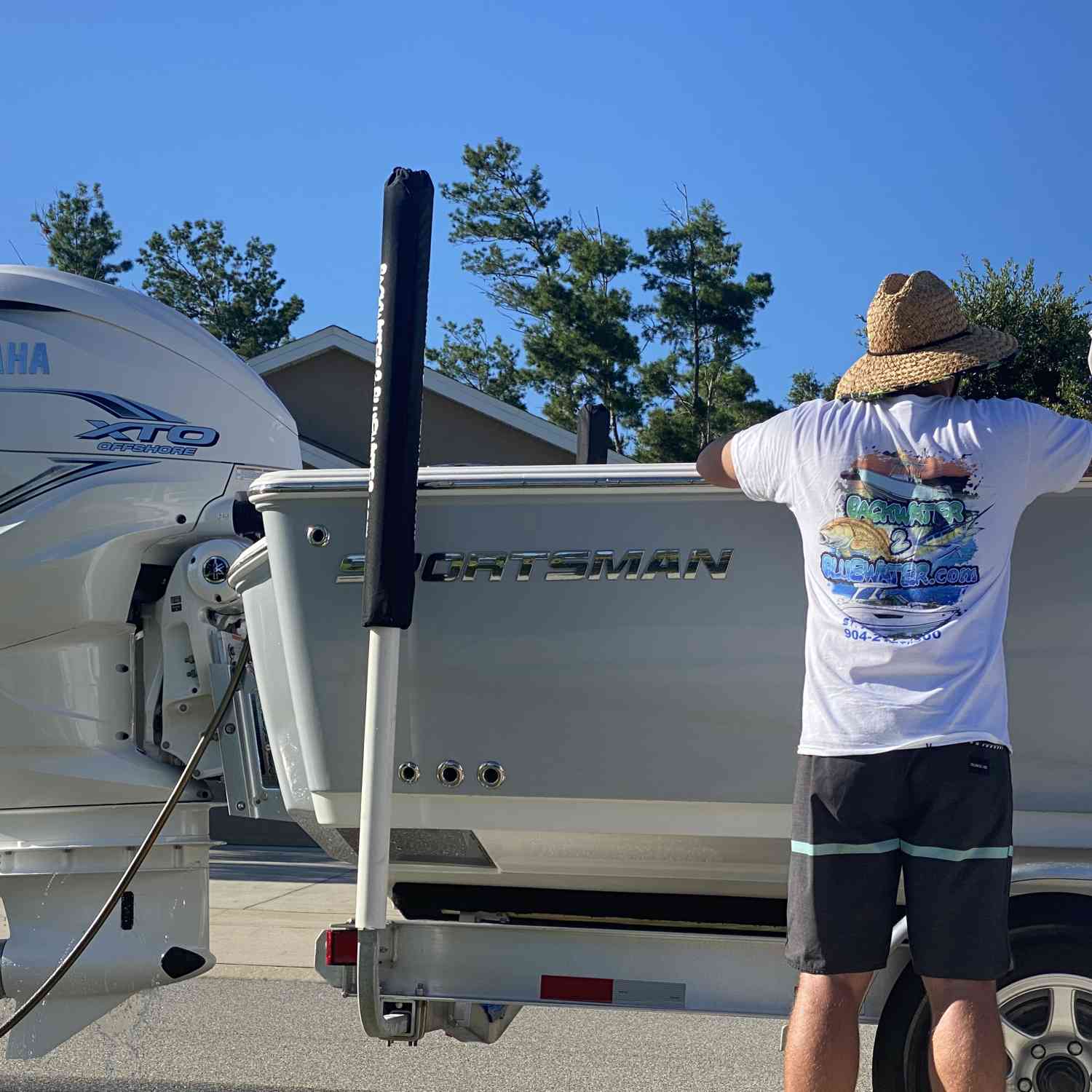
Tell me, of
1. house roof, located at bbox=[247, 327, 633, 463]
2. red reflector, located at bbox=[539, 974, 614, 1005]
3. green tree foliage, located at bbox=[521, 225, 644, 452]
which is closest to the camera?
red reflector, located at bbox=[539, 974, 614, 1005]

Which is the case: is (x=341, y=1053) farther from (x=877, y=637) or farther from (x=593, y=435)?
(x=877, y=637)

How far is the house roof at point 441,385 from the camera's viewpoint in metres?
14.9

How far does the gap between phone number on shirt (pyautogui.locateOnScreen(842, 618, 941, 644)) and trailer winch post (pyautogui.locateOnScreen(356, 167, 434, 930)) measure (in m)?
0.97

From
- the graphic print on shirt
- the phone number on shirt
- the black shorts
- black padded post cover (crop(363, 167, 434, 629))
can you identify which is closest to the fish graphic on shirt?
the graphic print on shirt

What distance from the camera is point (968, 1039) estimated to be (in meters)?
2.46

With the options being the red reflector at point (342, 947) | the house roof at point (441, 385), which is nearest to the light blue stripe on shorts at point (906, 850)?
the red reflector at point (342, 947)

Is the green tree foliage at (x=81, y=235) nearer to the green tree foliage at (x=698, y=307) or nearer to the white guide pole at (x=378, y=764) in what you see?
the green tree foliage at (x=698, y=307)

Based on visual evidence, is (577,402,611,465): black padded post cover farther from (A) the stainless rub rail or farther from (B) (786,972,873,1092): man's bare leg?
(B) (786,972,873,1092): man's bare leg

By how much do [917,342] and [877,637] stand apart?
619 millimetres

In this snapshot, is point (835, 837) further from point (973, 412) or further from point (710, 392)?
point (710, 392)

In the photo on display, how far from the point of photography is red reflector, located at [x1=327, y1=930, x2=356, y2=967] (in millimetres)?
3066

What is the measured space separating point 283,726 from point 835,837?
58.4 inches

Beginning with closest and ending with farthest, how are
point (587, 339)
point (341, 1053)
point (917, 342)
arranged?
1. point (917, 342)
2. point (341, 1053)
3. point (587, 339)

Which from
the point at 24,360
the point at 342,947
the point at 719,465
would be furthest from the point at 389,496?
the point at 24,360
